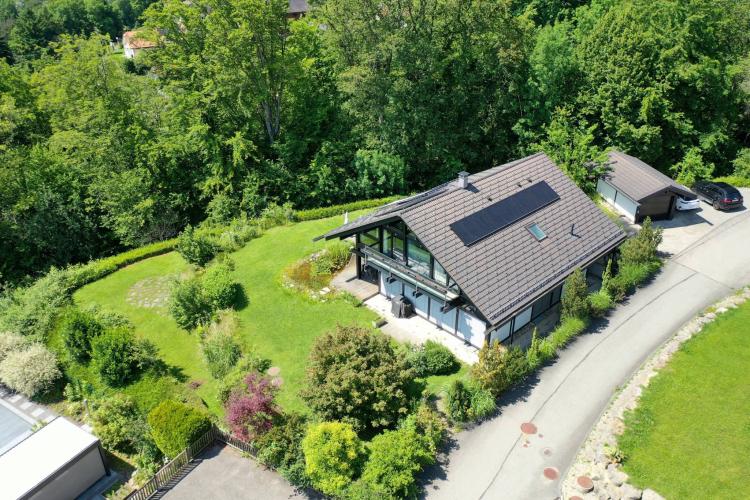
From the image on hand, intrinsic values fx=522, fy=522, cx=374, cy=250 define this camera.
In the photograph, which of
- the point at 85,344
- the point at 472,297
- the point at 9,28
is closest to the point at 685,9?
the point at 472,297

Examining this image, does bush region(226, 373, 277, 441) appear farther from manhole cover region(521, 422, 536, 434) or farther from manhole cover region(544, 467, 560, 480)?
manhole cover region(544, 467, 560, 480)

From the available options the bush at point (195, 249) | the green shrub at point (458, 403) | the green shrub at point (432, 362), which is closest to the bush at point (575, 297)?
the green shrub at point (432, 362)

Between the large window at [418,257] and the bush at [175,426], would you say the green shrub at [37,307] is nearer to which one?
the bush at [175,426]

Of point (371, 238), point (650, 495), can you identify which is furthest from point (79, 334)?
point (650, 495)

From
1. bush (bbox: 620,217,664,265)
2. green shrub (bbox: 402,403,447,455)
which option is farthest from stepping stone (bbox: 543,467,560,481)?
bush (bbox: 620,217,664,265)

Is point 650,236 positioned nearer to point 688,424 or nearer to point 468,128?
point 688,424
